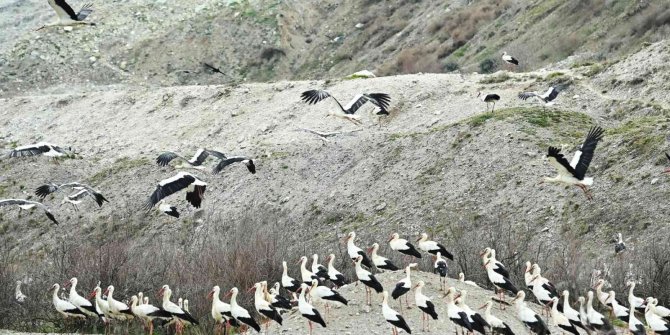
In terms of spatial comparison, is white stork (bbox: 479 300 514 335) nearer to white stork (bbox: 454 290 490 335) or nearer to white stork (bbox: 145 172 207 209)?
white stork (bbox: 454 290 490 335)

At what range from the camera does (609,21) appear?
151 feet

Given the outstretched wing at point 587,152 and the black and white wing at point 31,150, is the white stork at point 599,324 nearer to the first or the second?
the outstretched wing at point 587,152

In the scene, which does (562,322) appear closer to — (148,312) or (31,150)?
(148,312)

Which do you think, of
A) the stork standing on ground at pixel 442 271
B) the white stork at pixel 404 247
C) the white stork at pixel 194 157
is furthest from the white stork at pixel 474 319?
the white stork at pixel 194 157

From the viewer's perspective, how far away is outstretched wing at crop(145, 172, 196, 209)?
23828 millimetres

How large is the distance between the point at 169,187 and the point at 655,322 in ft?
37.0

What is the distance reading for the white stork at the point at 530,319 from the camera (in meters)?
16.3

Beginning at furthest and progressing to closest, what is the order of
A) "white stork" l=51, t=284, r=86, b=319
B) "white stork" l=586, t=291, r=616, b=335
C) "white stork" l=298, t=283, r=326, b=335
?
1. "white stork" l=51, t=284, r=86, b=319
2. "white stork" l=586, t=291, r=616, b=335
3. "white stork" l=298, t=283, r=326, b=335

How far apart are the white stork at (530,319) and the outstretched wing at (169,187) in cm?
921

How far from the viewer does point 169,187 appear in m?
24.1

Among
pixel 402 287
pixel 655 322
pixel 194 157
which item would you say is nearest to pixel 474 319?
pixel 402 287

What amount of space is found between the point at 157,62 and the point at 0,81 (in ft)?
29.2

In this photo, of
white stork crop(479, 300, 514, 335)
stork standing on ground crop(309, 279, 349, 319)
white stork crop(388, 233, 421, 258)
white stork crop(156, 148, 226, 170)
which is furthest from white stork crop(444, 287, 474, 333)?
white stork crop(156, 148, 226, 170)

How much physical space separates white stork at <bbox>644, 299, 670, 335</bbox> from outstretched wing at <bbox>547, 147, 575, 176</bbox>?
3.22m
